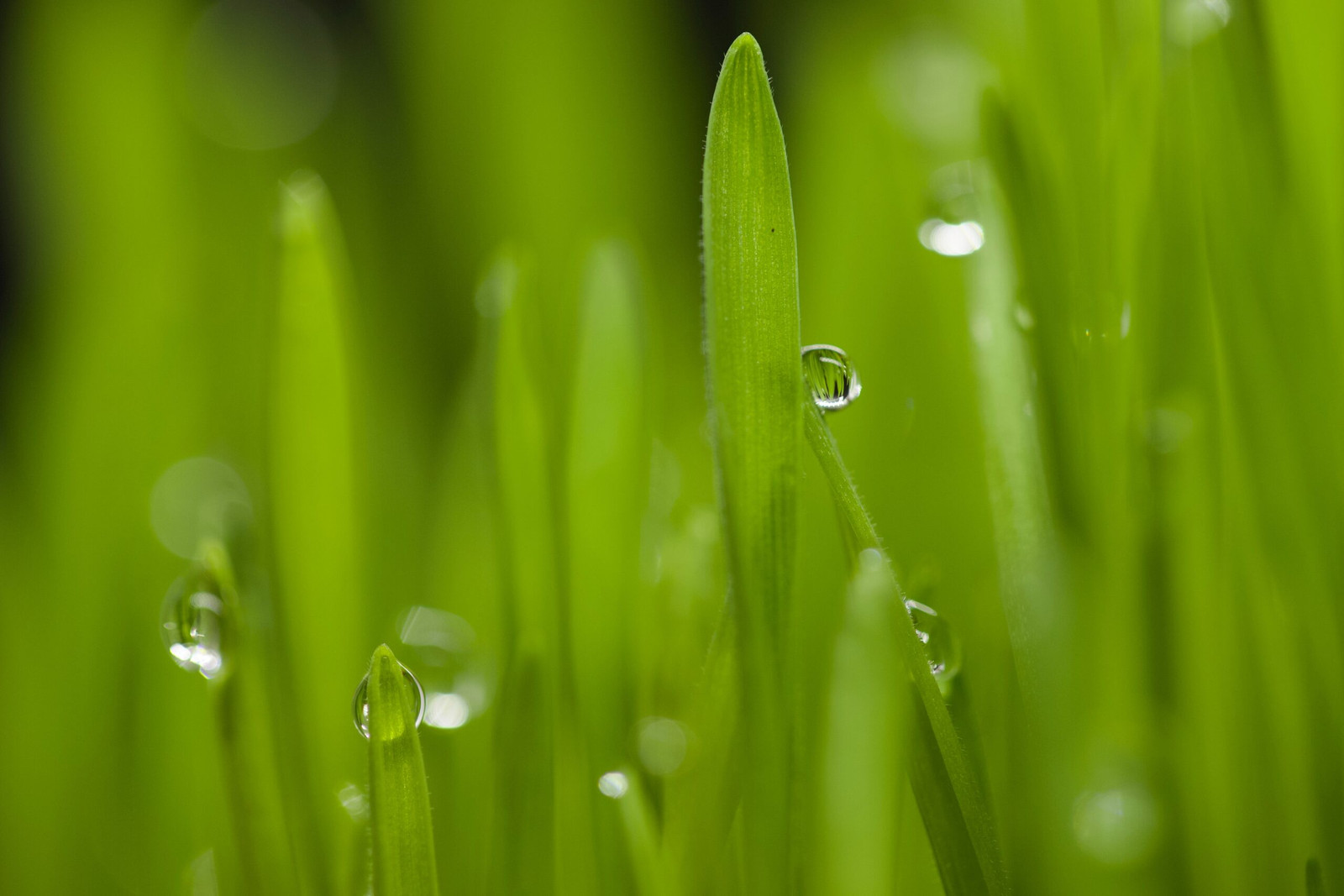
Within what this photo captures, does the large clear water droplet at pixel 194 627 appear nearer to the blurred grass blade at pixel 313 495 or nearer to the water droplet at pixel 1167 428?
the blurred grass blade at pixel 313 495

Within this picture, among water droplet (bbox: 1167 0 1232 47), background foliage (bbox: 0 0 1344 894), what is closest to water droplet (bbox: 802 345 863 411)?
background foliage (bbox: 0 0 1344 894)

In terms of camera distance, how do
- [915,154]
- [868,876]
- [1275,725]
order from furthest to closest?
[915,154], [1275,725], [868,876]

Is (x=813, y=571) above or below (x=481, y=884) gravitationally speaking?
above

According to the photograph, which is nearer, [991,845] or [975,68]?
[991,845]

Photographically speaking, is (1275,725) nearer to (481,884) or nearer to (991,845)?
(991,845)

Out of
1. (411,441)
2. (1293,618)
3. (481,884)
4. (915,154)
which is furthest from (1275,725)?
(411,441)

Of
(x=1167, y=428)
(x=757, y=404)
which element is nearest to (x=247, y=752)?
(x=757, y=404)

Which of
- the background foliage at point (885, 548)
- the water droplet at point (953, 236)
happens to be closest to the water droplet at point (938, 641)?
the background foliage at point (885, 548)
